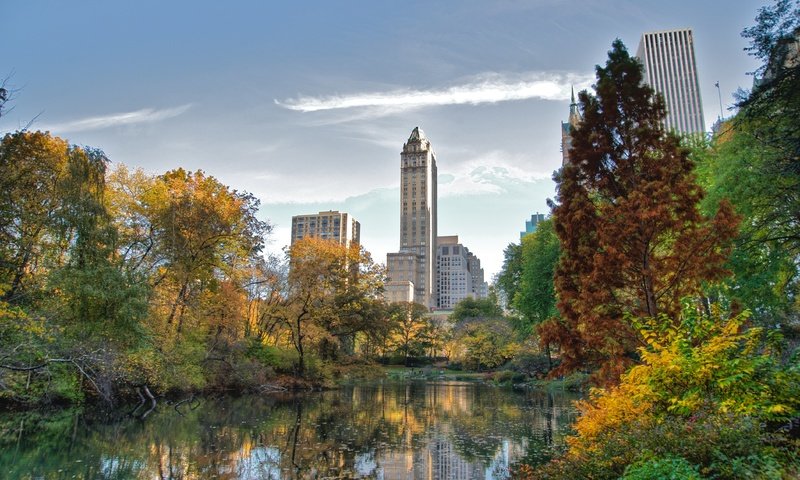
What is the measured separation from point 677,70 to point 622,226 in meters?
128

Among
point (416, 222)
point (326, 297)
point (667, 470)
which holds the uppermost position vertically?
point (416, 222)

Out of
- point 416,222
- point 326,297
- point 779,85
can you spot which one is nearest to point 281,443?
point 779,85

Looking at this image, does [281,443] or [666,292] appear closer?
[666,292]

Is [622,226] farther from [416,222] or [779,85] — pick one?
[416,222]

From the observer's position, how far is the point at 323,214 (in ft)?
472

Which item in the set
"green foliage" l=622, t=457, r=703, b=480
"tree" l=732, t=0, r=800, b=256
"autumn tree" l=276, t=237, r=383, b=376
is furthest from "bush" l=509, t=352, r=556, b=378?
"green foliage" l=622, t=457, r=703, b=480

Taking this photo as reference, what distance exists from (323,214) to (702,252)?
136386 mm

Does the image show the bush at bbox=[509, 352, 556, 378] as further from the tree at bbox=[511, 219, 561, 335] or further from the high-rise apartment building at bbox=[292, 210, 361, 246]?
the high-rise apartment building at bbox=[292, 210, 361, 246]

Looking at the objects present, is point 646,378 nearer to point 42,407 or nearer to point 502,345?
point 42,407

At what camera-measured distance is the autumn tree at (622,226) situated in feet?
35.2

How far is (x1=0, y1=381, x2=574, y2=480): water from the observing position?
11.2 metres

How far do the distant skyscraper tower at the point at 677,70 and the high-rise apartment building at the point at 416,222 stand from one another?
228 ft

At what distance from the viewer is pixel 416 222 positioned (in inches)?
6255

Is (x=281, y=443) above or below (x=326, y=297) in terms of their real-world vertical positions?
below
